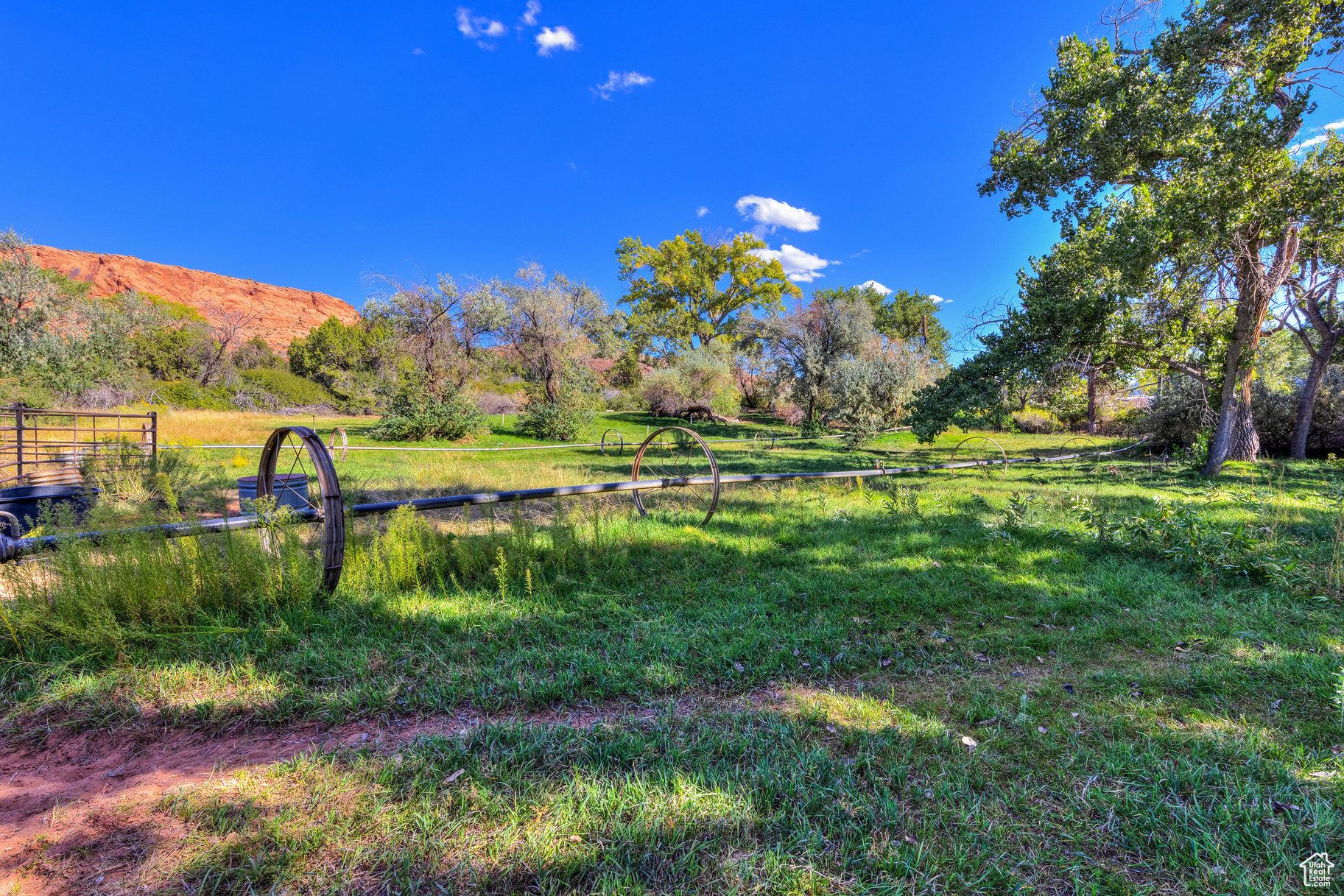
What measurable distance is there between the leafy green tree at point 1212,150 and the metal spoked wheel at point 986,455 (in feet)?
13.0

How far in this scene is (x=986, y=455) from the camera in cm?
1725

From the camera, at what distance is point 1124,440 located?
65.1 feet

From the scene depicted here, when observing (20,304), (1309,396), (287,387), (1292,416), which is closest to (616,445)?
(1309,396)

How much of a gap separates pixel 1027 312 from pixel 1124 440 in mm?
12973

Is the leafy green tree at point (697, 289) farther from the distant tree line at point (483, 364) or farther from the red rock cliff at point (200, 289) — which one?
the red rock cliff at point (200, 289)

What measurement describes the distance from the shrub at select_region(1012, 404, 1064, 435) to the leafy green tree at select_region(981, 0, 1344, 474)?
56.8ft

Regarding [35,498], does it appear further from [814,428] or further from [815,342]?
[815,342]

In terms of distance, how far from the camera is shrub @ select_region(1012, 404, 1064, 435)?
28064mm

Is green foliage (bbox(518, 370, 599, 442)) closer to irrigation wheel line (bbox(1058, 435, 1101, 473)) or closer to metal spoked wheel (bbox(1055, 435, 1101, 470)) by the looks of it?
metal spoked wheel (bbox(1055, 435, 1101, 470))

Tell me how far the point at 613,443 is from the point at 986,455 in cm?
1301

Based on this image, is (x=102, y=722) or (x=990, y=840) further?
(x=102, y=722)

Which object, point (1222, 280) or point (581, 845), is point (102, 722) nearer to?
point (581, 845)

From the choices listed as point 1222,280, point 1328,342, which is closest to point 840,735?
point 1222,280

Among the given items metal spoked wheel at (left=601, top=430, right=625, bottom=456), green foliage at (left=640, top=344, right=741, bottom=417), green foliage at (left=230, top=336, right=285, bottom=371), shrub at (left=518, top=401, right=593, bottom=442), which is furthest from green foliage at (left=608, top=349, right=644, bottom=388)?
green foliage at (left=230, top=336, right=285, bottom=371)
